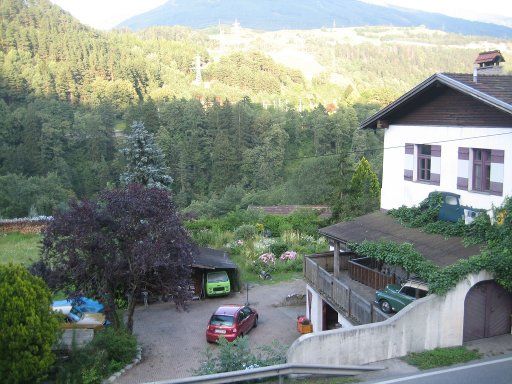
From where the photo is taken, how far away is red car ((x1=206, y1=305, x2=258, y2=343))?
20219 mm

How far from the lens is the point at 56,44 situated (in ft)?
447

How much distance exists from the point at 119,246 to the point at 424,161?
37.1ft

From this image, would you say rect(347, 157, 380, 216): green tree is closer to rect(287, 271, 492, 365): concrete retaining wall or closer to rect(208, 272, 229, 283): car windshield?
rect(208, 272, 229, 283): car windshield

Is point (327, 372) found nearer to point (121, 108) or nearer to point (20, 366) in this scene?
point (20, 366)

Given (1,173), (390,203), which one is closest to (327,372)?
(390,203)

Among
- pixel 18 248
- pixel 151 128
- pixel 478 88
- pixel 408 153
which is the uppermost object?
pixel 478 88

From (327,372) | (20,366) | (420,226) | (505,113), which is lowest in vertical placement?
(20,366)

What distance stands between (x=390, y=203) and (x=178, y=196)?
60993 mm

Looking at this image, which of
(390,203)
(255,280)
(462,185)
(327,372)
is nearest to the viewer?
(327,372)

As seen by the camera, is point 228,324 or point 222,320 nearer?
point 228,324

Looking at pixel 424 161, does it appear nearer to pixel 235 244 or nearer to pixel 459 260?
pixel 459 260

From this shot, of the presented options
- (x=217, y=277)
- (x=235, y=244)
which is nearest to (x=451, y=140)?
(x=217, y=277)

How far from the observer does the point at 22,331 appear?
13.5 meters

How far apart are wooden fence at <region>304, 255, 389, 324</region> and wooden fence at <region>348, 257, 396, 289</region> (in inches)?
55.0
